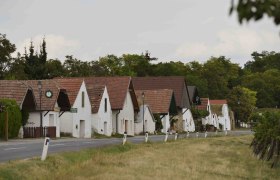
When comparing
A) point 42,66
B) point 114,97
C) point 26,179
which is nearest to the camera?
point 26,179

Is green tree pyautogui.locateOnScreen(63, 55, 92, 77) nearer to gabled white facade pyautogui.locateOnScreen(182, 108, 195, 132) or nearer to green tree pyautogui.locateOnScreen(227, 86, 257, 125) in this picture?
gabled white facade pyautogui.locateOnScreen(182, 108, 195, 132)

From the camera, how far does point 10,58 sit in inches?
2896

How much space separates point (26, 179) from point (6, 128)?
2698 cm

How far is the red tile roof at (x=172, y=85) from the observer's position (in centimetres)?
8619

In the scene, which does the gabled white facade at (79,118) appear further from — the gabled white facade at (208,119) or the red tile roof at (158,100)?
the gabled white facade at (208,119)

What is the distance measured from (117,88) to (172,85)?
2185 cm

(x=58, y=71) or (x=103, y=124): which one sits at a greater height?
(x=58, y=71)

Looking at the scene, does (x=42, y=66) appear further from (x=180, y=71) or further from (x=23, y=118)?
(x=180, y=71)

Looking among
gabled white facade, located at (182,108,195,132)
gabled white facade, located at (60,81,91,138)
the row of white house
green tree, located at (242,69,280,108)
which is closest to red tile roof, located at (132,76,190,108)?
the row of white house

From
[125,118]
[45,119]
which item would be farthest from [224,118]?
[45,119]

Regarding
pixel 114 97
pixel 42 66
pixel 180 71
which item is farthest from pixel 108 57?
pixel 114 97

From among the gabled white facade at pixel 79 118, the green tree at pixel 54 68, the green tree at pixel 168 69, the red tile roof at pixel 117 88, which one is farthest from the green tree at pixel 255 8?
the green tree at pixel 168 69

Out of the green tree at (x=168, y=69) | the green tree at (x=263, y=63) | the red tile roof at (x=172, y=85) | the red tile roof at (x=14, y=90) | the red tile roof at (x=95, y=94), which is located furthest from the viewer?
the green tree at (x=263, y=63)

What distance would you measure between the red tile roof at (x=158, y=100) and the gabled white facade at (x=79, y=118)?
17.8m
